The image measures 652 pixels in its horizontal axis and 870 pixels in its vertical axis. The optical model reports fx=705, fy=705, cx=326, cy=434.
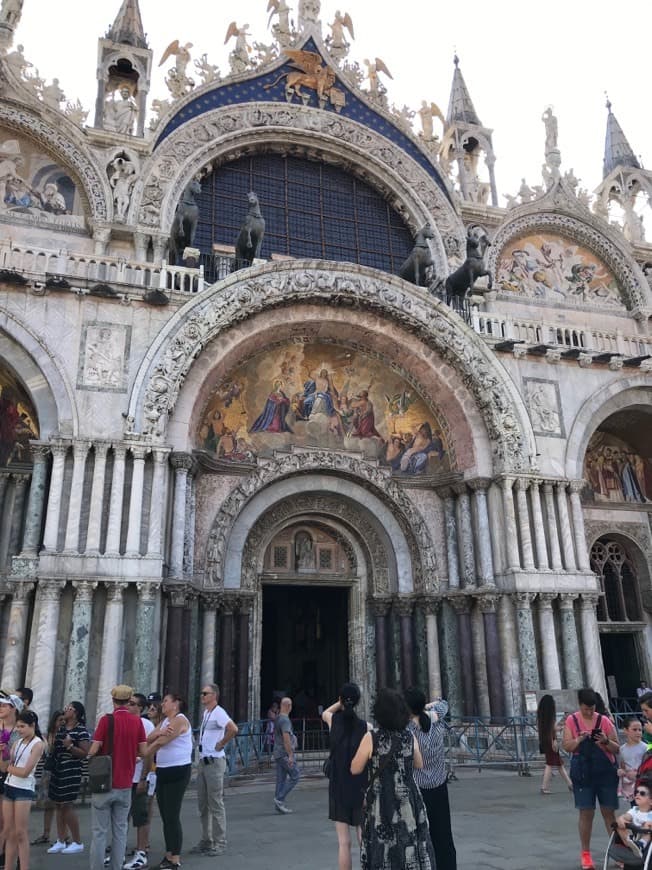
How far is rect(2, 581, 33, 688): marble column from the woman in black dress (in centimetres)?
867

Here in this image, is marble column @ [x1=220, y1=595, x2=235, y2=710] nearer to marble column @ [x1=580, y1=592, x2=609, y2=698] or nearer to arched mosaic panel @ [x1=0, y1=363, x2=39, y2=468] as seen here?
arched mosaic panel @ [x1=0, y1=363, x2=39, y2=468]

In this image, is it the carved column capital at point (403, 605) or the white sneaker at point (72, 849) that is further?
the carved column capital at point (403, 605)

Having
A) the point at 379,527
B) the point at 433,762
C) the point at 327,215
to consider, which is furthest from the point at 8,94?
the point at 433,762

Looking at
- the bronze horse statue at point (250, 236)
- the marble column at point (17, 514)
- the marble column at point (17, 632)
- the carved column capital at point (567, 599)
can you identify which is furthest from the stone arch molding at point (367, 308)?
the marble column at point (17, 632)

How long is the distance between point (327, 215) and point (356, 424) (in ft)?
23.7

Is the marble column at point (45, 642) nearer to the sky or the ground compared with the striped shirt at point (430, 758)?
nearer to the sky

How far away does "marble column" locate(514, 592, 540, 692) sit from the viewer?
14.9 meters

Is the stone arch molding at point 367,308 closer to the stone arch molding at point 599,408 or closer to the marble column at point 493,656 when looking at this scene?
the stone arch molding at point 599,408

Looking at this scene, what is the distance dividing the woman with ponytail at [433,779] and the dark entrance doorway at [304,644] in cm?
1257

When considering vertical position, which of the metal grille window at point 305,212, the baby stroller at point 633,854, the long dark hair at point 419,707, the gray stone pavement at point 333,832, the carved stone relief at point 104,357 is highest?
the metal grille window at point 305,212

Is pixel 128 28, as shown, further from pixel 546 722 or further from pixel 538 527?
pixel 546 722

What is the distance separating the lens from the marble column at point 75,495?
12893mm

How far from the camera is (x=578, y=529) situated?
54.2 ft

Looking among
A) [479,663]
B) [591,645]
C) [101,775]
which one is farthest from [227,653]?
[101,775]
